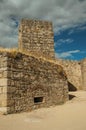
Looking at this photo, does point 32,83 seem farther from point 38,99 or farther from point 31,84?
point 38,99

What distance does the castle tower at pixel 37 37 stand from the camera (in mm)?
15109

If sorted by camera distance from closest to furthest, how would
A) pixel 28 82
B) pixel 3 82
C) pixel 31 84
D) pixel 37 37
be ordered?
pixel 3 82 → pixel 28 82 → pixel 31 84 → pixel 37 37

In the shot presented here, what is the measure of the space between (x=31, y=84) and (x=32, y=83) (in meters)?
0.08

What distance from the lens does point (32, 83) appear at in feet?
28.8

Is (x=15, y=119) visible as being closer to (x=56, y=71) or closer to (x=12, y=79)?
(x=12, y=79)

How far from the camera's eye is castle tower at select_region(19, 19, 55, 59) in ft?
49.6

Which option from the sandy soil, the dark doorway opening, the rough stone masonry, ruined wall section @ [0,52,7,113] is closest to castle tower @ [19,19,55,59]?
the rough stone masonry

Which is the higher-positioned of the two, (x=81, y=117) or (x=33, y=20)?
(x=33, y=20)

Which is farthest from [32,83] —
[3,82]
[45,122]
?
[45,122]

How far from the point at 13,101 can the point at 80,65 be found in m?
12.3

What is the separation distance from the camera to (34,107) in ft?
28.3

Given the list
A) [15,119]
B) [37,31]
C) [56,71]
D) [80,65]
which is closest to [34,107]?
[15,119]

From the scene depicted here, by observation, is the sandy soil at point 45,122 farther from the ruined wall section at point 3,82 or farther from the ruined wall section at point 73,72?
the ruined wall section at point 73,72

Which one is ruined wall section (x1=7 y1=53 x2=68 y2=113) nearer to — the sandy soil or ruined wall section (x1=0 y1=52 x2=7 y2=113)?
ruined wall section (x1=0 y1=52 x2=7 y2=113)
